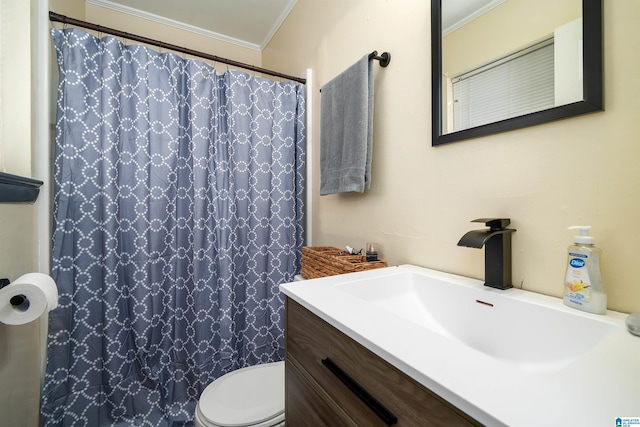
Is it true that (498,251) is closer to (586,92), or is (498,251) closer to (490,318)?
(490,318)

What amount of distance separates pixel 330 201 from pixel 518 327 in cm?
106

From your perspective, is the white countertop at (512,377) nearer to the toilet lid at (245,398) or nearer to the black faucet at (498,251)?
the black faucet at (498,251)

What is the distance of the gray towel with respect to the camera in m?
1.16

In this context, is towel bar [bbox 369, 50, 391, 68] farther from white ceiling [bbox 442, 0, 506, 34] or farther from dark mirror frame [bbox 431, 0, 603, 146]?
dark mirror frame [bbox 431, 0, 603, 146]

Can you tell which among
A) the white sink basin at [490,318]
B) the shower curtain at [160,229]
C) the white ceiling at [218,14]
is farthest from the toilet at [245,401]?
the white ceiling at [218,14]

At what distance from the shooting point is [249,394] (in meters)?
1.11

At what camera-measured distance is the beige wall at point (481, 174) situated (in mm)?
580

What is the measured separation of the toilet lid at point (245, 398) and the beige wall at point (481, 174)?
2.38ft

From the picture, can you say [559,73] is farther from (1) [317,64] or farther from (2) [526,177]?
(1) [317,64]

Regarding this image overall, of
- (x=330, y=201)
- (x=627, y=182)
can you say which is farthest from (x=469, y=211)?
(x=330, y=201)

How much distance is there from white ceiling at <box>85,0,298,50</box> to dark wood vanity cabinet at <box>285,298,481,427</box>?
7.03ft

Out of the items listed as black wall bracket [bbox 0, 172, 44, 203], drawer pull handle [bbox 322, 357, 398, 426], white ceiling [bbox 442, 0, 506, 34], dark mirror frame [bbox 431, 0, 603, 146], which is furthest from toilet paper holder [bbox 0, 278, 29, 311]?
white ceiling [bbox 442, 0, 506, 34]

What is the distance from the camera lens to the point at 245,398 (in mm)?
1086

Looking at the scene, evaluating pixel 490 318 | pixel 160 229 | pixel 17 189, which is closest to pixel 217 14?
pixel 160 229
